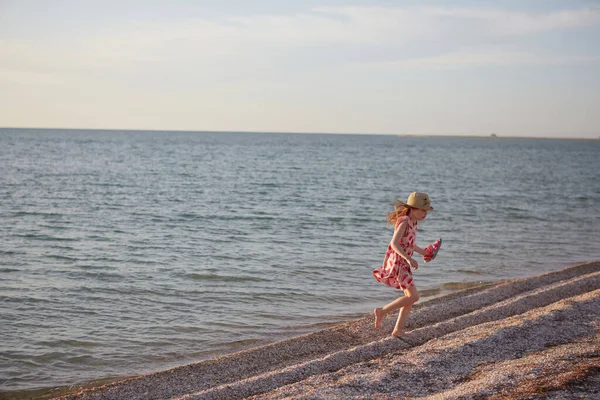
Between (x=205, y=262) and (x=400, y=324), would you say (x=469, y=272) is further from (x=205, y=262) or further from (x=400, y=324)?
(x=400, y=324)

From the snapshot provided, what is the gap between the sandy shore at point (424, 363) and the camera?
560cm

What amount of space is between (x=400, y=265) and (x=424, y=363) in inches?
55.3

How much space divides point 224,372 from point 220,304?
3404 millimetres

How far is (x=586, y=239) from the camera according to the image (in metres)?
18.8

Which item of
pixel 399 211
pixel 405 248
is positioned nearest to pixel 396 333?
pixel 405 248

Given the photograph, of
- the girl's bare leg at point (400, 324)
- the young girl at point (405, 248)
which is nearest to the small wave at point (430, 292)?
the girl's bare leg at point (400, 324)

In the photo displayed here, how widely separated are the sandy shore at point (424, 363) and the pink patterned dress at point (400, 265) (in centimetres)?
79

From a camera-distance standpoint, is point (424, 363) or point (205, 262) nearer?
point (424, 363)

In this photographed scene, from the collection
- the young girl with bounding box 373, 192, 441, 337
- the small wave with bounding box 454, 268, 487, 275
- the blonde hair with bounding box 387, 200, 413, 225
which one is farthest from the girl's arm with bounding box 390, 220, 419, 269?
the small wave with bounding box 454, 268, 487, 275

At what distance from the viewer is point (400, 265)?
743 cm

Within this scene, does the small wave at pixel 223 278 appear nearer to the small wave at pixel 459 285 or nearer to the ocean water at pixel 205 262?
the ocean water at pixel 205 262

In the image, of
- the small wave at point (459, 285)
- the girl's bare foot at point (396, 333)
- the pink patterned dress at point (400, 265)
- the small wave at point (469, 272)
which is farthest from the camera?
the small wave at point (469, 272)

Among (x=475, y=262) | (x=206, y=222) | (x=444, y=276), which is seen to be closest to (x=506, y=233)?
(x=475, y=262)

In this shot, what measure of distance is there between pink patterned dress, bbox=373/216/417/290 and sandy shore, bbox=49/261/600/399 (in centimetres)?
79
